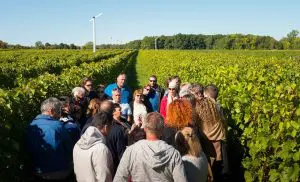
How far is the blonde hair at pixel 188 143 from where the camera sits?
177 inches

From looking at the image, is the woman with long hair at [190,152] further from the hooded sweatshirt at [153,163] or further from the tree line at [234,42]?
the tree line at [234,42]

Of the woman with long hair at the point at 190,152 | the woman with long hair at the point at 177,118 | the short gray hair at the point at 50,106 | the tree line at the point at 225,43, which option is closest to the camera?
the woman with long hair at the point at 190,152

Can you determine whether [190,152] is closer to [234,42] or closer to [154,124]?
[154,124]

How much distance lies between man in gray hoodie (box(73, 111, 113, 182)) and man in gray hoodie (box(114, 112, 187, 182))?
404 millimetres

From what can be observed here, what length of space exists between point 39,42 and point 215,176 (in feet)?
539

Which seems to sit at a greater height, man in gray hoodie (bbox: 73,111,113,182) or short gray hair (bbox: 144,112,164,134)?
short gray hair (bbox: 144,112,164,134)

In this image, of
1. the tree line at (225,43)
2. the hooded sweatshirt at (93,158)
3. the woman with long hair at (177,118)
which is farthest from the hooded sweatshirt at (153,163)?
the tree line at (225,43)

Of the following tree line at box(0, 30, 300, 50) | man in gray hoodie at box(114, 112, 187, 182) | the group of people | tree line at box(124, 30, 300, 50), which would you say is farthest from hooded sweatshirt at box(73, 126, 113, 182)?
tree line at box(124, 30, 300, 50)

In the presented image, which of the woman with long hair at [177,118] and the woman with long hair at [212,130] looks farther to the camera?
the woman with long hair at [212,130]

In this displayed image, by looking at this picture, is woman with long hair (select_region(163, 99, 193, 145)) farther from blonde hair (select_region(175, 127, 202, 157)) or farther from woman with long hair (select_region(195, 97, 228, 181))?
woman with long hair (select_region(195, 97, 228, 181))

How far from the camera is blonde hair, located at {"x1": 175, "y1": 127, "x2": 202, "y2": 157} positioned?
4.49 meters

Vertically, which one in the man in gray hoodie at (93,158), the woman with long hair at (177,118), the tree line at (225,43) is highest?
the woman with long hair at (177,118)

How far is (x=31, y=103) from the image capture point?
7.54 metres

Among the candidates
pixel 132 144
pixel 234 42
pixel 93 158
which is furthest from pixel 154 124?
pixel 234 42
